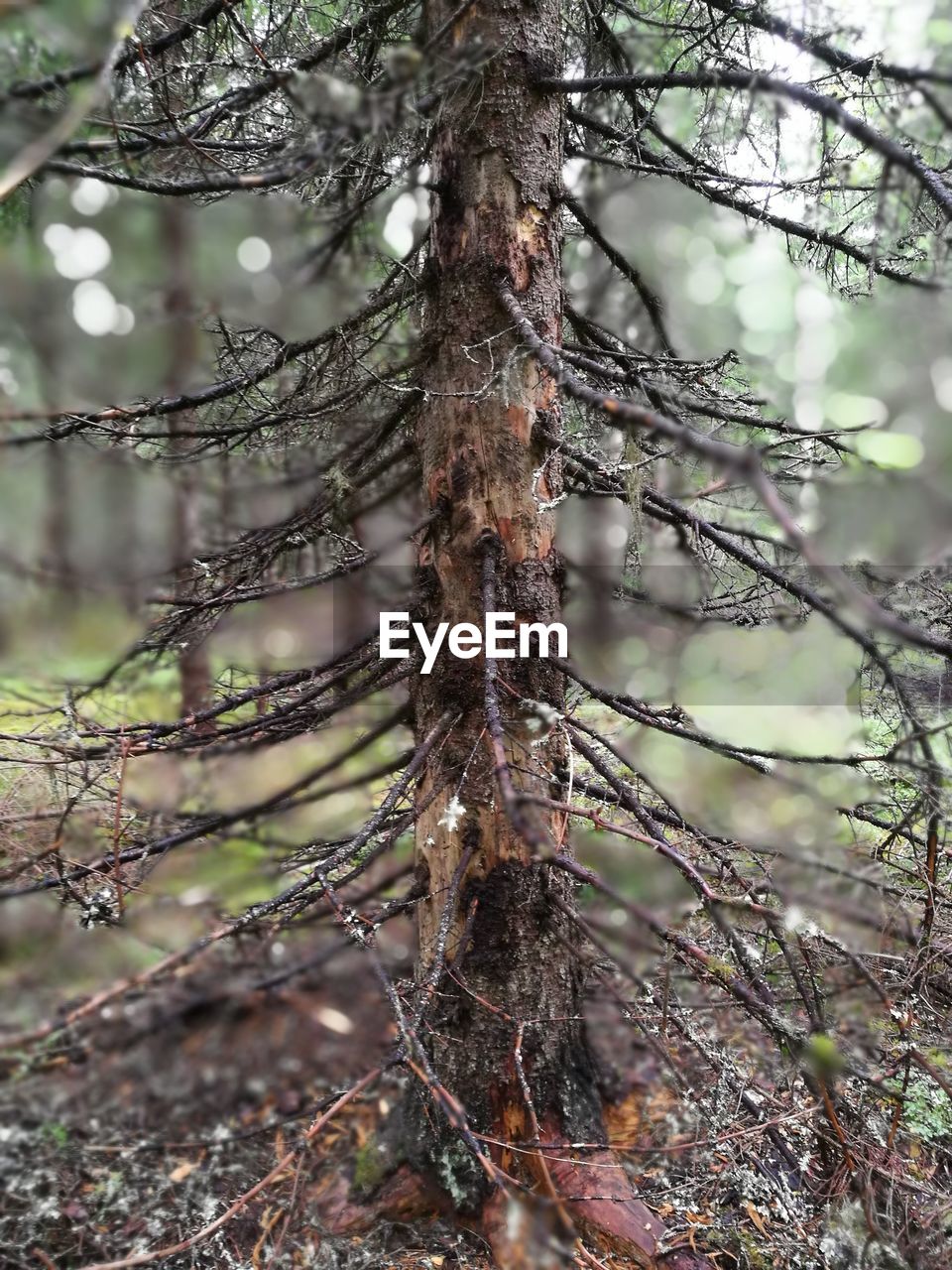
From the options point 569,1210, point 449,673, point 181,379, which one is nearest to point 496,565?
point 449,673

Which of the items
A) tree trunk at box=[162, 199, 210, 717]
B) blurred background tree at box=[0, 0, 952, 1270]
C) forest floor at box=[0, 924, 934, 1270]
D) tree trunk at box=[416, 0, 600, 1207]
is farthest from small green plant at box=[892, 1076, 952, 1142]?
tree trunk at box=[162, 199, 210, 717]

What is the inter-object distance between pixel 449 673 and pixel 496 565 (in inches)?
16.8

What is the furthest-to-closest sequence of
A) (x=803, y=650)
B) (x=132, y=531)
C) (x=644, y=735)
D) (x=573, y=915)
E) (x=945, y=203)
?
(x=803, y=650) → (x=132, y=531) → (x=644, y=735) → (x=573, y=915) → (x=945, y=203)

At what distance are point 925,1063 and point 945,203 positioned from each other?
2.34 m

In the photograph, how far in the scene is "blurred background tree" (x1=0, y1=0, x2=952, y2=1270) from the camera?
2127 millimetres

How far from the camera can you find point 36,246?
8.14ft

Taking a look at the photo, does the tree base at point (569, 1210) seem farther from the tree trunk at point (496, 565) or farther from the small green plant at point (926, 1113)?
the small green plant at point (926, 1113)

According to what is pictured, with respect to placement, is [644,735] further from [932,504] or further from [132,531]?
[132,531]

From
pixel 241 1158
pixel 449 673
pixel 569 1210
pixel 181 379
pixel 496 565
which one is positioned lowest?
pixel 241 1158

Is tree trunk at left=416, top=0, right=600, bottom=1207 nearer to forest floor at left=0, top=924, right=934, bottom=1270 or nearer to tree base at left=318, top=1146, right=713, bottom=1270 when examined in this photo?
tree base at left=318, top=1146, right=713, bottom=1270

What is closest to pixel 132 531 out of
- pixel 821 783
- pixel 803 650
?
pixel 821 783

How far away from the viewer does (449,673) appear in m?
2.69

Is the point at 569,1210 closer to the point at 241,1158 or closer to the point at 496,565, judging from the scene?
the point at 241,1158

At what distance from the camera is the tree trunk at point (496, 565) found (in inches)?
104
